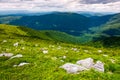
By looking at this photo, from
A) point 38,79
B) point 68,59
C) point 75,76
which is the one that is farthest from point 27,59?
point 75,76

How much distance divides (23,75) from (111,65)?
20.6 metres

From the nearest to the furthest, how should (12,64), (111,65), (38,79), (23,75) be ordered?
(38,79)
(23,75)
(12,64)
(111,65)

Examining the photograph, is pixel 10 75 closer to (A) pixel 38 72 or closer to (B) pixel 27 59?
(A) pixel 38 72

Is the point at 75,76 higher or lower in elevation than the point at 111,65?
higher

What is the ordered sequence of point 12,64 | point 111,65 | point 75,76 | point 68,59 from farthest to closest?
point 68,59, point 111,65, point 12,64, point 75,76

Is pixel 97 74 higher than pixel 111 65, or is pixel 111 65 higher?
pixel 97 74

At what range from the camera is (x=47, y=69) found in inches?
1532

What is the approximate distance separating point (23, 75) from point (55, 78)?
6.46 meters

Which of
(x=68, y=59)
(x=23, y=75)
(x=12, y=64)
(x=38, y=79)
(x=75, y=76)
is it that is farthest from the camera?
(x=68, y=59)

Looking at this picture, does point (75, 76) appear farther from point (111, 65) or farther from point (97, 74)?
point (111, 65)

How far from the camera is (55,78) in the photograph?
3334 cm

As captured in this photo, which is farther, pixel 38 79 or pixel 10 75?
pixel 10 75

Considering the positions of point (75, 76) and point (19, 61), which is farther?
point (19, 61)

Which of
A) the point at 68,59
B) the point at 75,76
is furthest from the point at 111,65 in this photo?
the point at 75,76
